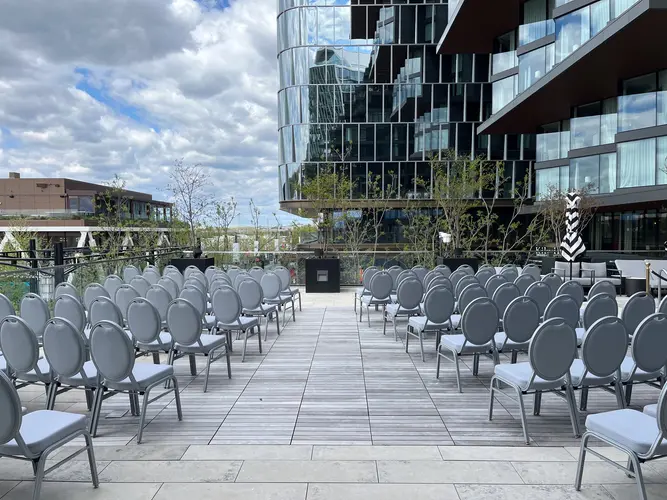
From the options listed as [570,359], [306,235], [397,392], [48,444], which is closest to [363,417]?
[397,392]

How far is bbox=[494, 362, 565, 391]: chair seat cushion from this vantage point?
4008 millimetres

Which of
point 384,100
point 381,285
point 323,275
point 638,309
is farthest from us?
point 384,100

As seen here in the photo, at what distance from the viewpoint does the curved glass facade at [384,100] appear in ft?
97.0

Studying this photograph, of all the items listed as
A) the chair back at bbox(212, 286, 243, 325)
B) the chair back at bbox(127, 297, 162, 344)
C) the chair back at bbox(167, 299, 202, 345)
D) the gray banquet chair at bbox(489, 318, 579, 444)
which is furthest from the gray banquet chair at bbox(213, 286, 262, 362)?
the gray banquet chair at bbox(489, 318, 579, 444)

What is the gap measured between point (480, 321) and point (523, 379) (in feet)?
3.78

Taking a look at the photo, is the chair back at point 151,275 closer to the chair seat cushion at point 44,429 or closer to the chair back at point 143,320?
the chair back at point 143,320

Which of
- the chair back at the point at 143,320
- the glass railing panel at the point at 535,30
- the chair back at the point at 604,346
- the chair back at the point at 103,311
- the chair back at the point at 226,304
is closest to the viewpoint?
the chair back at the point at 604,346

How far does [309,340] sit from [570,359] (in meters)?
4.69

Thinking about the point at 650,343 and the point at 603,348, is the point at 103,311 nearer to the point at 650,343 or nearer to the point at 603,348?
the point at 603,348

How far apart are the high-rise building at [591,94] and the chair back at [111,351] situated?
14.3 meters

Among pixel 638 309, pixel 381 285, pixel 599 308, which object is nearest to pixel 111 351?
pixel 599 308

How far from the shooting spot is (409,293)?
765cm

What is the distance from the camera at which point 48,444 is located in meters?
2.85

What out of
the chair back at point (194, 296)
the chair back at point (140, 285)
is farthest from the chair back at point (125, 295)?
the chair back at point (140, 285)
